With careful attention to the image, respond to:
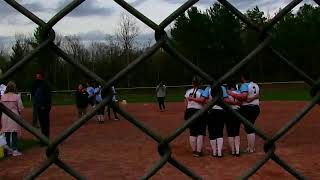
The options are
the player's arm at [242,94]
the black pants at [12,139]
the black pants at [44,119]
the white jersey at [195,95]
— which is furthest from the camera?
the black pants at [44,119]

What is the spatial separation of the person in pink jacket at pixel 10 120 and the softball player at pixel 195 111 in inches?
124

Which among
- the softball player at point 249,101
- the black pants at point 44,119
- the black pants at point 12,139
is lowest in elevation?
the black pants at point 12,139

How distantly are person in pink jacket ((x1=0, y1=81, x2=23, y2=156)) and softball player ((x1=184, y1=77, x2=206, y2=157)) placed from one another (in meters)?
3.16

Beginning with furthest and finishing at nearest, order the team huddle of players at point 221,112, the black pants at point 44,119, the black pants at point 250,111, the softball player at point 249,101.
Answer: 1. the black pants at point 44,119
2. the black pants at point 250,111
3. the softball player at point 249,101
4. the team huddle of players at point 221,112

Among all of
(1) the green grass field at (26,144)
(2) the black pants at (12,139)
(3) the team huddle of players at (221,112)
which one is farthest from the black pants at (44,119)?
(3) the team huddle of players at (221,112)

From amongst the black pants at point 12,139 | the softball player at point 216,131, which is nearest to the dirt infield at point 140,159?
the softball player at point 216,131

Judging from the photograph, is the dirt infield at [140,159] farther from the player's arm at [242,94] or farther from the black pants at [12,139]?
the player's arm at [242,94]

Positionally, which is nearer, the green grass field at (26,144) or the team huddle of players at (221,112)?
the team huddle of players at (221,112)

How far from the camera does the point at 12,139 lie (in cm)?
1106

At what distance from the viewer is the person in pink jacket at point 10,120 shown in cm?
1005

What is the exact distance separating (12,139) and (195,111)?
13.7ft

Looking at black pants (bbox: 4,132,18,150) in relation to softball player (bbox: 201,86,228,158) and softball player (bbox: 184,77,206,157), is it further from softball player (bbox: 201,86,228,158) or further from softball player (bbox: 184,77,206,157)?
softball player (bbox: 201,86,228,158)

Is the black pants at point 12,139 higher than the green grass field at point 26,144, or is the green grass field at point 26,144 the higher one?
the black pants at point 12,139

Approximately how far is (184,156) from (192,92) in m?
1.50
